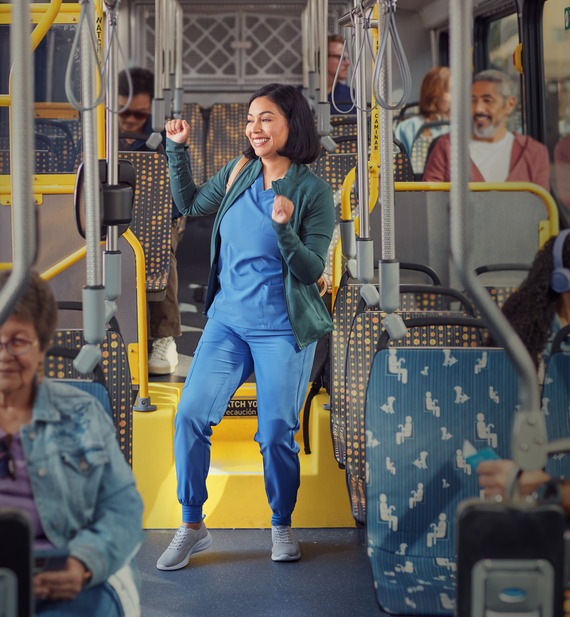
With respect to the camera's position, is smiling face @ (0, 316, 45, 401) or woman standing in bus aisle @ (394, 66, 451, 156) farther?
woman standing in bus aisle @ (394, 66, 451, 156)

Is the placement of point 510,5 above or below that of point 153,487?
above

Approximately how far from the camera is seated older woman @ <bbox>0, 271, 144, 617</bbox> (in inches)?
61.4

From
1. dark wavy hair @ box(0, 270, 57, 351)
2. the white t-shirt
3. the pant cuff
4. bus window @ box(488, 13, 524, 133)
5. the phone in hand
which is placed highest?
bus window @ box(488, 13, 524, 133)

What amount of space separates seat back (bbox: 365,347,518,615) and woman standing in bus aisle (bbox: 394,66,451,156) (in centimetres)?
458

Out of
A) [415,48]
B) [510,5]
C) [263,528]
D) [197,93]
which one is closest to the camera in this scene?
[263,528]

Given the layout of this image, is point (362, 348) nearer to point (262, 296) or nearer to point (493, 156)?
point (262, 296)

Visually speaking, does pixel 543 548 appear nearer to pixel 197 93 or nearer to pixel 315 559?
pixel 315 559

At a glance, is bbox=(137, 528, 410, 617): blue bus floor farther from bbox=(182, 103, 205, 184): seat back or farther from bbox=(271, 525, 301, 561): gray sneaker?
bbox=(182, 103, 205, 184): seat back

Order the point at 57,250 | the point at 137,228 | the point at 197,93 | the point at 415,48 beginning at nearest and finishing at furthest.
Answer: the point at 57,250 < the point at 137,228 < the point at 415,48 < the point at 197,93

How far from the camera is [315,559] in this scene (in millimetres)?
3170

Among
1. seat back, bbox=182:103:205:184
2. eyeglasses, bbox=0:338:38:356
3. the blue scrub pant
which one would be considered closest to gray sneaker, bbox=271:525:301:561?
the blue scrub pant

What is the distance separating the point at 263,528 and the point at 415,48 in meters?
7.04

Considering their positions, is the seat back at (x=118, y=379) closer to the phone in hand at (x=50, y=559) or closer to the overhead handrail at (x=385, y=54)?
the phone in hand at (x=50, y=559)

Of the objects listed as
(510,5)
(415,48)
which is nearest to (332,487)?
(510,5)
